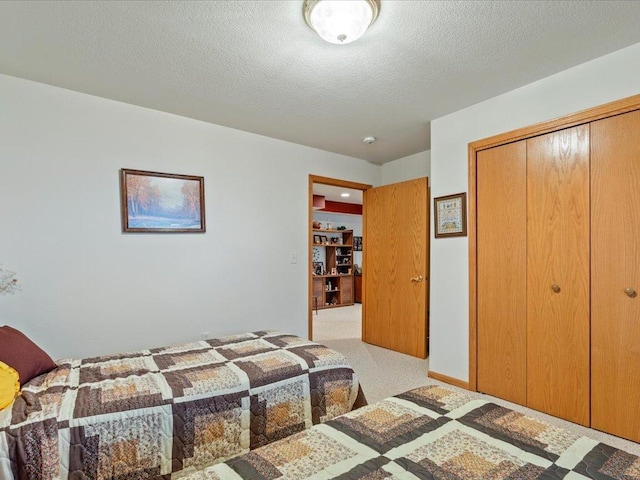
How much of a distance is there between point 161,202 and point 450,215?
256 centimetres

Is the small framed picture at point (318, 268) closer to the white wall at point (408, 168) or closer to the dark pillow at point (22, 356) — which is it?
the white wall at point (408, 168)

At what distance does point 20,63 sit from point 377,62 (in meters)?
2.30

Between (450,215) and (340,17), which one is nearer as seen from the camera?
(340,17)

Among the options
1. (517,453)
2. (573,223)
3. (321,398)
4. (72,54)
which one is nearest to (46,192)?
(72,54)

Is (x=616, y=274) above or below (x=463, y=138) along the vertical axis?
below

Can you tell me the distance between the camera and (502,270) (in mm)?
2664

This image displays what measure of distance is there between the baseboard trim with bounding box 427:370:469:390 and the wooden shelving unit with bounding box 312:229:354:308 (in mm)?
4304

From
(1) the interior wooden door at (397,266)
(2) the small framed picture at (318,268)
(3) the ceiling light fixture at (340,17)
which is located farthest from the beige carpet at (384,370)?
(3) the ceiling light fixture at (340,17)

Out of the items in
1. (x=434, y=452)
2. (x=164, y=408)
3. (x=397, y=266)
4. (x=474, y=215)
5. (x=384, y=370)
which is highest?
(x=474, y=215)

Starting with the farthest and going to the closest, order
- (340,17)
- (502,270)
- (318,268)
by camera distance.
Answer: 1. (318,268)
2. (502,270)
3. (340,17)

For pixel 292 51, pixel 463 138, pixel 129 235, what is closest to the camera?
pixel 292 51

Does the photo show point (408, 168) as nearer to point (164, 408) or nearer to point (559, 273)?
point (559, 273)

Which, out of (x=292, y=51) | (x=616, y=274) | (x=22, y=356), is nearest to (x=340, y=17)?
(x=292, y=51)

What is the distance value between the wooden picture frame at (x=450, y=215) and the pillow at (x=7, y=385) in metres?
3.04
